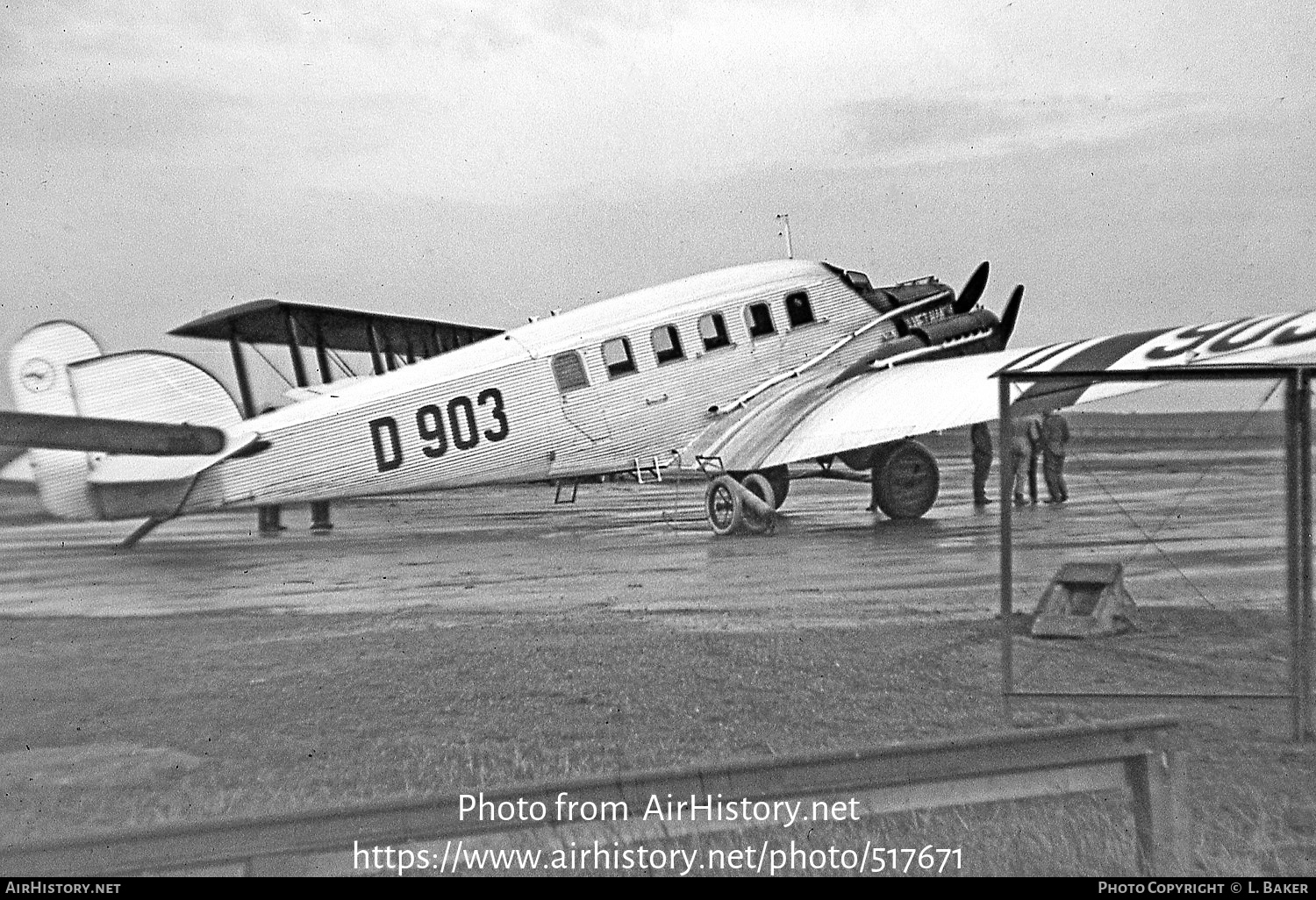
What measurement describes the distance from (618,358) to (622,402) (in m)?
0.60

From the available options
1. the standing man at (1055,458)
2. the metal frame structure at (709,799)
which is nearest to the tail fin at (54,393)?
the standing man at (1055,458)

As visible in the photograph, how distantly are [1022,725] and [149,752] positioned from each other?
4.53 m

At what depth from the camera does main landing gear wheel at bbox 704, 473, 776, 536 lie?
16375mm

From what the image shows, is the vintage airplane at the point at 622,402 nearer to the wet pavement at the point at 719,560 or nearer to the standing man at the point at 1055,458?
the wet pavement at the point at 719,560

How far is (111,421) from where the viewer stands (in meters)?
13.1

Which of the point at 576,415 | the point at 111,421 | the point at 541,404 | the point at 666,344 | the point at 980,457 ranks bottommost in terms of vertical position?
the point at 980,457

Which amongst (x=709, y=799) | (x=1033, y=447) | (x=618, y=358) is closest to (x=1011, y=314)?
(x=618, y=358)

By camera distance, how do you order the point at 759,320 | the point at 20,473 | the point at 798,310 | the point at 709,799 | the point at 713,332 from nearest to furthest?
the point at 709,799 < the point at 20,473 < the point at 713,332 < the point at 759,320 < the point at 798,310

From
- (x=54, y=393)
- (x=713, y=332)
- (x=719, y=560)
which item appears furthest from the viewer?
(x=713, y=332)

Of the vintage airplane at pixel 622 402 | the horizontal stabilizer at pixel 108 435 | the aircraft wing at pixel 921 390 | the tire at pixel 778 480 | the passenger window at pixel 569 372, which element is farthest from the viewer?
the tire at pixel 778 480

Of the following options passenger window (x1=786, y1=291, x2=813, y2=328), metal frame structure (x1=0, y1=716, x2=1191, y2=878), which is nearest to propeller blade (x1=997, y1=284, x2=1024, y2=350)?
passenger window (x1=786, y1=291, x2=813, y2=328)

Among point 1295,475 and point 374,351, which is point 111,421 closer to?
point 1295,475

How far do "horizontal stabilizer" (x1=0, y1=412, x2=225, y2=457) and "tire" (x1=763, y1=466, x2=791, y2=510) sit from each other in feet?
23.5

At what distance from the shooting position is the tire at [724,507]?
16.4 meters
